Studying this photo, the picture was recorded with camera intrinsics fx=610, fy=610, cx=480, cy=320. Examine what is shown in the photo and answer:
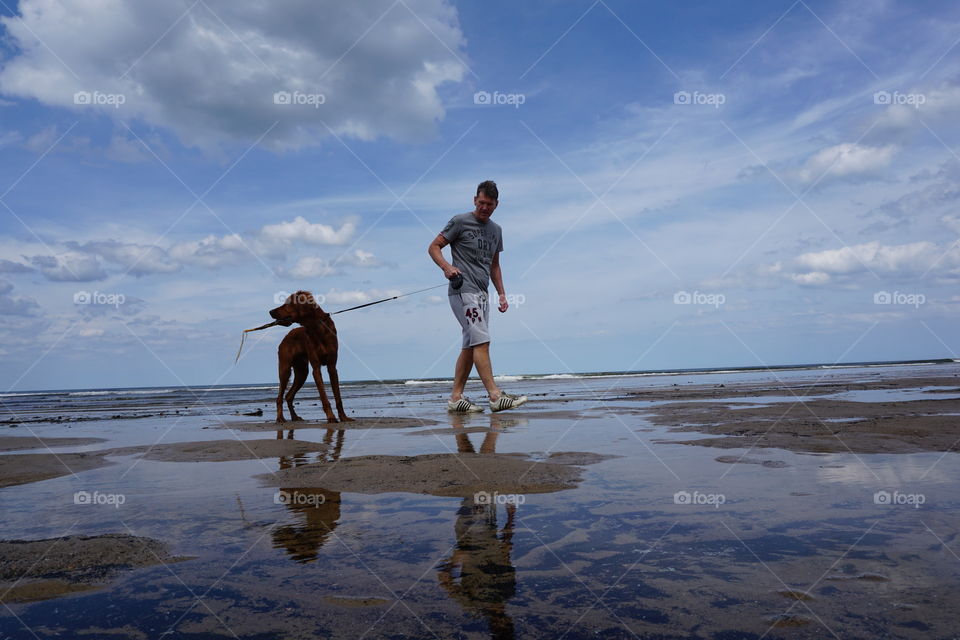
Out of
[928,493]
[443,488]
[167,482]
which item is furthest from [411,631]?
[167,482]

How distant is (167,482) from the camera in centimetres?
392

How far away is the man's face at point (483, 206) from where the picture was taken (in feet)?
25.3

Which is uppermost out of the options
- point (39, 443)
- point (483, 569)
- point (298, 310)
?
point (298, 310)

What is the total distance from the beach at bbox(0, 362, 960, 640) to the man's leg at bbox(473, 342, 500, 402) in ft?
9.19

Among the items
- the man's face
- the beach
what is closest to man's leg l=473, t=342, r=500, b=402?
the man's face

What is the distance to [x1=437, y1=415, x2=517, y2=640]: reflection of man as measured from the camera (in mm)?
1615

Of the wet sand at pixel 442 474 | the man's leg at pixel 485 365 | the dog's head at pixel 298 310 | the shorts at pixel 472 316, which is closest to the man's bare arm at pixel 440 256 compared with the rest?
the shorts at pixel 472 316

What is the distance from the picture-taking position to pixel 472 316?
761 cm

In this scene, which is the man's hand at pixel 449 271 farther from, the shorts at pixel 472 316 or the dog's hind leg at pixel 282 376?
the dog's hind leg at pixel 282 376

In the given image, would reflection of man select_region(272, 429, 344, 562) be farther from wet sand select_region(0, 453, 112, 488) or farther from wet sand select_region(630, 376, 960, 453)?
wet sand select_region(630, 376, 960, 453)

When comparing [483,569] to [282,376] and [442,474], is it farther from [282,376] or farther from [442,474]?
[282,376]

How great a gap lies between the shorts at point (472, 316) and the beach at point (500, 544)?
3031 mm

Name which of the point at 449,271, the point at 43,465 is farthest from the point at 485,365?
the point at 43,465

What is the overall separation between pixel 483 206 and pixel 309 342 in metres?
3.06
